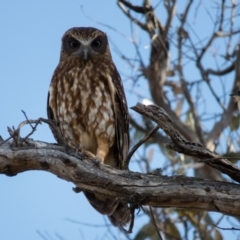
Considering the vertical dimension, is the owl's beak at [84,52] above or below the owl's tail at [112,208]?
above

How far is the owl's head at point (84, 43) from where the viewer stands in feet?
19.4

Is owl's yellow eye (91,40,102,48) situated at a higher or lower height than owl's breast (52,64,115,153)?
higher

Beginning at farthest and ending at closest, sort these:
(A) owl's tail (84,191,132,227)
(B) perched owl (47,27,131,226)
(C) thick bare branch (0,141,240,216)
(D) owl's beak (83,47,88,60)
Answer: (D) owl's beak (83,47,88,60) < (B) perched owl (47,27,131,226) < (A) owl's tail (84,191,132,227) < (C) thick bare branch (0,141,240,216)

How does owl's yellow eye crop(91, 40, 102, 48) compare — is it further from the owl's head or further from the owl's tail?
the owl's tail

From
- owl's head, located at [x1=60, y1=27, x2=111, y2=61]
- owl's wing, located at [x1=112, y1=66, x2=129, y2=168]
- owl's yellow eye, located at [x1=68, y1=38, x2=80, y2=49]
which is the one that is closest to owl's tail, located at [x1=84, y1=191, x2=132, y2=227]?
owl's wing, located at [x1=112, y1=66, x2=129, y2=168]

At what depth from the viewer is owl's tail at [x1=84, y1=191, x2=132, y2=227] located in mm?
5266

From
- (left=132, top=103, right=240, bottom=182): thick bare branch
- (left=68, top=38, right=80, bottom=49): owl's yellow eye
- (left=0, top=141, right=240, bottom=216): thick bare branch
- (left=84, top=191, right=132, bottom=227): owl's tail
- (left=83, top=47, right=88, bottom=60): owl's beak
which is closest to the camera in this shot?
(left=132, top=103, right=240, bottom=182): thick bare branch

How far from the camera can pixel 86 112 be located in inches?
215

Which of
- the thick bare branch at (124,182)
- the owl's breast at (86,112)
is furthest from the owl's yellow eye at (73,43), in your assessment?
the thick bare branch at (124,182)

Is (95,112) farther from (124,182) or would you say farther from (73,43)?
(124,182)

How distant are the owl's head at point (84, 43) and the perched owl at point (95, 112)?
0.10 meters

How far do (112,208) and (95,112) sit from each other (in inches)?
27.2

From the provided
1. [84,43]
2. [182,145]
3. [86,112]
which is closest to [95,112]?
[86,112]

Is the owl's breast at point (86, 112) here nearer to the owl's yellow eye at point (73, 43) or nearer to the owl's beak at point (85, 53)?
the owl's beak at point (85, 53)
